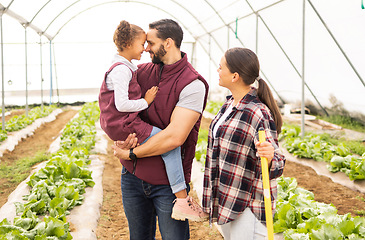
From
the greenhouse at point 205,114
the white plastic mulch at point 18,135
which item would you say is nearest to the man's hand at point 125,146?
the greenhouse at point 205,114

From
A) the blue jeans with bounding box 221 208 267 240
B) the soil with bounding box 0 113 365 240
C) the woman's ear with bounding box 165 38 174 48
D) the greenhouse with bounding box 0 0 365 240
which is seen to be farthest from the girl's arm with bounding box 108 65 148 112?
the soil with bounding box 0 113 365 240

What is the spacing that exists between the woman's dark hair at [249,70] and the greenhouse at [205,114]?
0.52ft

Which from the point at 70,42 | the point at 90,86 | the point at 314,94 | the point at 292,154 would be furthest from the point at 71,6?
the point at 292,154

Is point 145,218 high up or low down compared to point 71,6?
down

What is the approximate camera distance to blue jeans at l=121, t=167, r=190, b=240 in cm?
212

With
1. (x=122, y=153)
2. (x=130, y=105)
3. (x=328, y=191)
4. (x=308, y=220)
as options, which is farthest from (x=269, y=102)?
(x=328, y=191)

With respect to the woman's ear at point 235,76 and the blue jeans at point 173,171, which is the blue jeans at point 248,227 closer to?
the blue jeans at point 173,171

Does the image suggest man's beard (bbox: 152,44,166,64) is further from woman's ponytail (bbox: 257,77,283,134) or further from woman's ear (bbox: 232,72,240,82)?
woman's ponytail (bbox: 257,77,283,134)

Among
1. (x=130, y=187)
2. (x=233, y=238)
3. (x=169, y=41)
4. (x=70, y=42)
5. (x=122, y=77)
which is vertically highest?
(x=70, y=42)

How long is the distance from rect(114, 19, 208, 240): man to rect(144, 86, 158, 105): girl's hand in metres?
→ 0.02

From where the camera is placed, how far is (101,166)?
6031 mm

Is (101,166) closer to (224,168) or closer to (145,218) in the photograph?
(145,218)

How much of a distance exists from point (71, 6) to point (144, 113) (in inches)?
534

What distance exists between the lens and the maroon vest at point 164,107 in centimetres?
204
